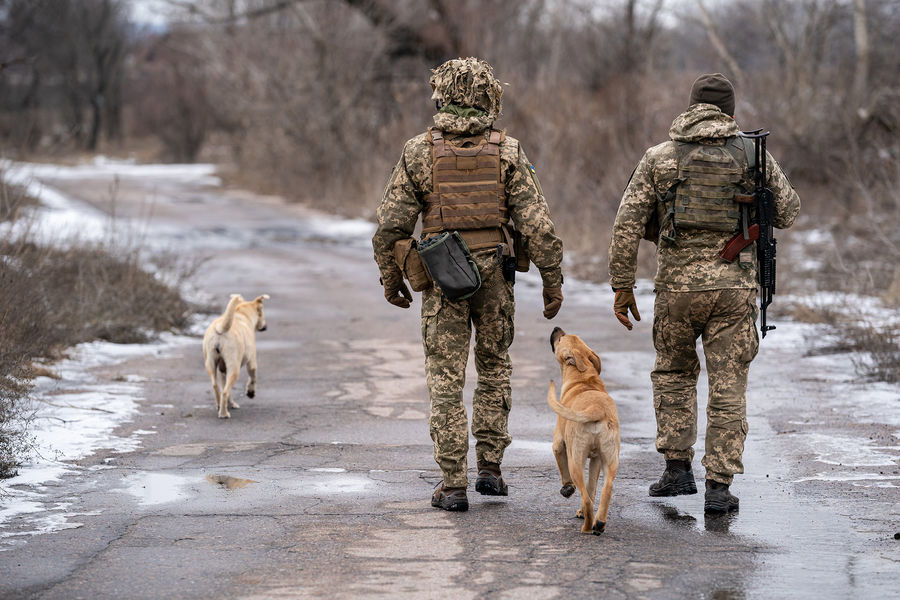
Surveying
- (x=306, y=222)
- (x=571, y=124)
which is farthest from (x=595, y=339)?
(x=306, y=222)

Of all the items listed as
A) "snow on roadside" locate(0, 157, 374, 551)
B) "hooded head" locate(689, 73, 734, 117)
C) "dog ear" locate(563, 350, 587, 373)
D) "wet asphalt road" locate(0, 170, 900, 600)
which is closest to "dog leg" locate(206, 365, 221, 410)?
"wet asphalt road" locate(0, 170, 900, 600)

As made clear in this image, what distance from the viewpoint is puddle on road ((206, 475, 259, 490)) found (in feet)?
19.4

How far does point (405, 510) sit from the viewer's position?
5.40 meters

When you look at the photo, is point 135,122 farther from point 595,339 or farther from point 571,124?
point 595,339

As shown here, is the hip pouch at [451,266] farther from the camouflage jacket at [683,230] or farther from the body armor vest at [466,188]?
the camouflage jacket at [683,230]

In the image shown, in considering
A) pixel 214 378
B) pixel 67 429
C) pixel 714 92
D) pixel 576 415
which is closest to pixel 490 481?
pixel 576 415

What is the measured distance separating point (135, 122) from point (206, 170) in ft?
81.0

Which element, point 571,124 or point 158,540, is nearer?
point 158,540

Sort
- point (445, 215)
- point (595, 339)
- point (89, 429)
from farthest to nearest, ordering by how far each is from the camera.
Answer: point (595, 339), point (89, 429), point (445, 215)

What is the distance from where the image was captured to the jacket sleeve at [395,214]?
5.45m

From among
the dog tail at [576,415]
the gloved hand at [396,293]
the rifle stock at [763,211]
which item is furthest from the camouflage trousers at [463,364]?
the rifle stock at [763,211]

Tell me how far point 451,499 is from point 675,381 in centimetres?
132

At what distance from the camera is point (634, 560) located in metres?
4.55

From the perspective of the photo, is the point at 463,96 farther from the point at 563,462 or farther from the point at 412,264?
the point at 563,462
